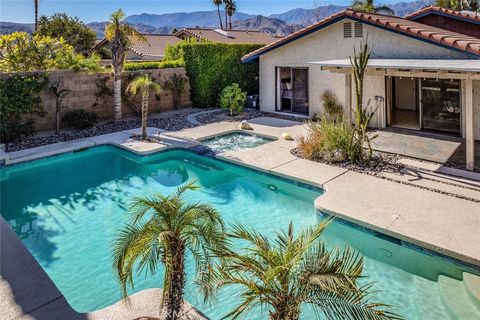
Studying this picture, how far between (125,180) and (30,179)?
3.50 metres

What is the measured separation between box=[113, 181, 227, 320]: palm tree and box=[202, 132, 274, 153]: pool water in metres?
9.96

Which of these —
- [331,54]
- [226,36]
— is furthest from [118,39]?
[226,36]

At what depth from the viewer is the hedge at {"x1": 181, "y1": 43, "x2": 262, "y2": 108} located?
74.6ft

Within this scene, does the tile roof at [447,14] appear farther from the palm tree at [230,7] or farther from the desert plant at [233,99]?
the palm tree at [230,7]

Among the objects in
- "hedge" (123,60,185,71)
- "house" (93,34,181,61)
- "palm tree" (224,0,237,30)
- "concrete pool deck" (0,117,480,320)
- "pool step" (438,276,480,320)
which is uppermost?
"palm tree" (224,0,237,30)

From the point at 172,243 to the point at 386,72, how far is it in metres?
11.7

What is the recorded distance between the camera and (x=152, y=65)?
21.6 metres

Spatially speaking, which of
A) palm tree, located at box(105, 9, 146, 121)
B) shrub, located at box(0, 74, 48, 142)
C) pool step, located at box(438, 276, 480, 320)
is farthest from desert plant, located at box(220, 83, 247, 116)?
pool step, located at box(438, 276, 480, 320)

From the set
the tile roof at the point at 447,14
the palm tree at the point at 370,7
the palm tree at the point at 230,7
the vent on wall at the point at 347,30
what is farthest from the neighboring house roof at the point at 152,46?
the palm tree at the point at 230,7

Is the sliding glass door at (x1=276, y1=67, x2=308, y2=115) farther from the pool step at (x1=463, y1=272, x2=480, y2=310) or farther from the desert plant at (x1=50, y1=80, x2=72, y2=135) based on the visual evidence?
the pool step at (x1=463, y1=272, x2=480, y2=310)

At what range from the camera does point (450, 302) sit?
6.09 m

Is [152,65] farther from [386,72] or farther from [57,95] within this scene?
[386,72]

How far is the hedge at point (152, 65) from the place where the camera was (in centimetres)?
2067

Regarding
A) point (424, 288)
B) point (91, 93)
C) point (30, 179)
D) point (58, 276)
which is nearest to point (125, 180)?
point (30, 179)
